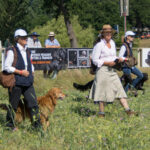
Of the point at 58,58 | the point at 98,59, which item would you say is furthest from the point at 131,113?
the point at 58,58

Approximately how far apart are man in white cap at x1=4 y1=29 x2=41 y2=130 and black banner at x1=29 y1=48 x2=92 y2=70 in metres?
7.90

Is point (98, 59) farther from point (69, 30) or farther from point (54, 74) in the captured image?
point (69, 30)

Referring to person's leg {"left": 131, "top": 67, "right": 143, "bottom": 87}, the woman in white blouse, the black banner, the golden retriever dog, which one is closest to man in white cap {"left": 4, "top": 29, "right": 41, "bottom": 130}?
the golden retriever dog

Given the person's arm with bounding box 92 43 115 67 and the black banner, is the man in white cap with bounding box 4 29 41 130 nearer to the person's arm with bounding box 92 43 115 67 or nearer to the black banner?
the person's arm with bounding box 92 43 115 67

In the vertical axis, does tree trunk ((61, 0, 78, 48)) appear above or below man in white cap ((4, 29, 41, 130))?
above

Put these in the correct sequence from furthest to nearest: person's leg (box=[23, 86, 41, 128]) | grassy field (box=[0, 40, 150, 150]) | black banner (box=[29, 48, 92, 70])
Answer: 1. black banner (box=[29, 48, 92, 70])
2. person's leg (box=[23, 86, 41, 128])
3. grassy field (box=[0, 40, 150, 150])

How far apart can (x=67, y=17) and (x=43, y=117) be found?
70.8 ft

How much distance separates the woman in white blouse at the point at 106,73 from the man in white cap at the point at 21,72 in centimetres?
133

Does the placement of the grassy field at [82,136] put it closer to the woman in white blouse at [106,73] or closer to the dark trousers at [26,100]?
the dark trousers at [26,100]

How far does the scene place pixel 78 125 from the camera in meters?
4.82

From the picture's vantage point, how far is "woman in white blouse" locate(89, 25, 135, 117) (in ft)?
20.0

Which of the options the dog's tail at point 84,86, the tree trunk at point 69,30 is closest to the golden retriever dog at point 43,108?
the dog's tail at point 84,86

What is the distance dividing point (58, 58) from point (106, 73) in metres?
7.73

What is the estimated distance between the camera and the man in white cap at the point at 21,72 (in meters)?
5.12
